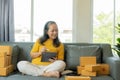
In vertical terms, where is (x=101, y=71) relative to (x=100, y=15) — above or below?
below

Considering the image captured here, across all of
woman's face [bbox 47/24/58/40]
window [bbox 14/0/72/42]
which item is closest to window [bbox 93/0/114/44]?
window [bbox 14/0/72/42]

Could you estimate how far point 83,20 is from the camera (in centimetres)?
388

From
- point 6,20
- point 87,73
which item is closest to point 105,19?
point 87,73

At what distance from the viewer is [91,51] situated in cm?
334

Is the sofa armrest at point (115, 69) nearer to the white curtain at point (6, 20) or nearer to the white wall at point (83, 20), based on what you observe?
the white wall at point (83, 20)

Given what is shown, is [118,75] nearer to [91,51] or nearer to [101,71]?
[101,71]

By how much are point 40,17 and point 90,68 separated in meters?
1.55

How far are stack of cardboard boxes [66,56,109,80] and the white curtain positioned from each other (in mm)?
1349

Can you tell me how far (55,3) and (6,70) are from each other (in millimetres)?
1651

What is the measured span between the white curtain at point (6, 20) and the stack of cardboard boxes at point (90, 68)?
135 centimetres

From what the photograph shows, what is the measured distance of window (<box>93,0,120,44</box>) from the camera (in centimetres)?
394

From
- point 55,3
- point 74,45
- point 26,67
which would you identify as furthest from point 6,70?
point 55,3

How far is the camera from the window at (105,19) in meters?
3.94

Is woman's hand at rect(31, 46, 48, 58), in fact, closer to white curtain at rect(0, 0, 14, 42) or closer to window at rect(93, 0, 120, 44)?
white curtain at rect(0, 0, 14, 42)
